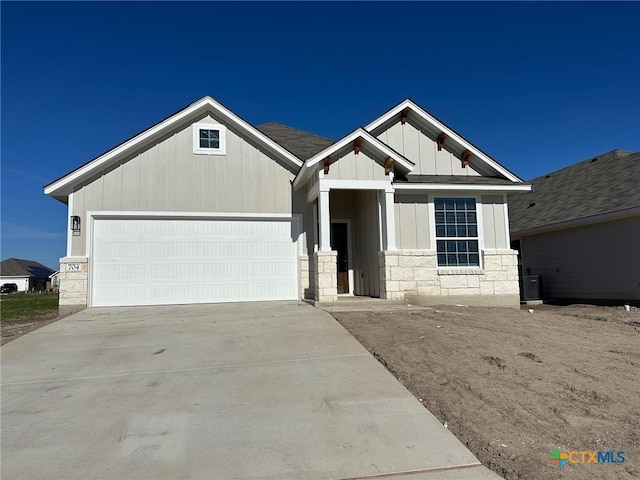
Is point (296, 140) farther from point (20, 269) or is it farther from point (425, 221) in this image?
point (20, 269)

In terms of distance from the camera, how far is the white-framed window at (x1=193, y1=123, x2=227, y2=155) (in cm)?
1180

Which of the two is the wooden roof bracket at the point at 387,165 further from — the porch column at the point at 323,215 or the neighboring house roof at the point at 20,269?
the neighboring house roof at the point at 20,269

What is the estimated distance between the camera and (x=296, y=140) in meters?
14.8

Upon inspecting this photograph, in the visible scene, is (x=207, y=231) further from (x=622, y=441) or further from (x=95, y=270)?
(x=622, y=441)

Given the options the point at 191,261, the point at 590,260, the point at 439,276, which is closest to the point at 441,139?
the point at 439,276

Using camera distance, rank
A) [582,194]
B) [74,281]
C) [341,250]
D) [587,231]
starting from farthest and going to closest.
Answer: [582,194] < [587,231] < [341,250] < [74,281]

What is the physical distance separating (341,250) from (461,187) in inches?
156

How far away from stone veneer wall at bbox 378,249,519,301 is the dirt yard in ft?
7.81

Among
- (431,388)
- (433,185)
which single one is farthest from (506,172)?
(431,388)

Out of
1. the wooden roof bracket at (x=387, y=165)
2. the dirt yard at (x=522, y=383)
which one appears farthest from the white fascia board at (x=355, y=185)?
the dirt yard at (x=522, y=383)

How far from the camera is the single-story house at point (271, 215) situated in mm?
10859

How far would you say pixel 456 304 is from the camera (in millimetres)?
11422

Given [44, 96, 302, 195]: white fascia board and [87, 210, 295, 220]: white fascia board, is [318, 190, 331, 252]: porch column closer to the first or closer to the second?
[87, 210, 295, 220]: white fascia board

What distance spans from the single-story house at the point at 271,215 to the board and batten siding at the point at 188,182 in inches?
1.1
